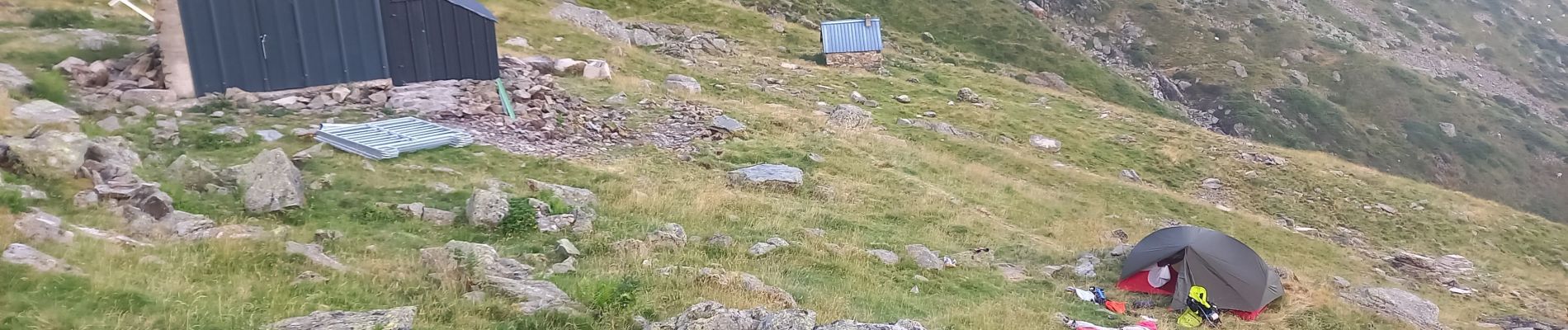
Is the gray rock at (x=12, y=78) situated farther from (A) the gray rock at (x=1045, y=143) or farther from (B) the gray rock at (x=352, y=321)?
(A) the gray rock at (x=1045, y=143)

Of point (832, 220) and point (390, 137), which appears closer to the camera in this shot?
point (390, 137)

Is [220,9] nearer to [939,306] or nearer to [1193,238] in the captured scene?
[939,306]

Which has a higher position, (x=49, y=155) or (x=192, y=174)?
(x=49, y=155)

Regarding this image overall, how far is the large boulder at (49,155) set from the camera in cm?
905

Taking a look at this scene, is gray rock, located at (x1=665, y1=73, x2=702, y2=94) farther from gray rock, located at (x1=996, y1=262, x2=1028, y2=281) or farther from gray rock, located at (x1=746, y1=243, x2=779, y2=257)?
gray rock, located at (x1=746, y1=243, x2=779, y2=257)

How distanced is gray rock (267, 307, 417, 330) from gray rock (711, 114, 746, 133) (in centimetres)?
1338

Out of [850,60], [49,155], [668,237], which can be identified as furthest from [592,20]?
[49,155]

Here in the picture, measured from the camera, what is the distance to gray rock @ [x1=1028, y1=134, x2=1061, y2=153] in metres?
26.9

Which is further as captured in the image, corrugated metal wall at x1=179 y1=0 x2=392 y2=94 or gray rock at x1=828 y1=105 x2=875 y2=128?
gray rock at x1=828 y1=105 x2=875 y2=128

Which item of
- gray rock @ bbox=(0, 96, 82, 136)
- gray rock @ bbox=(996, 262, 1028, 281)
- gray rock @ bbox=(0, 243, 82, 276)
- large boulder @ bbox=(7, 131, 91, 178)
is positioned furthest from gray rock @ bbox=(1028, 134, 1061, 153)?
gray rock @ bbox=(0, 243, 82, 276)

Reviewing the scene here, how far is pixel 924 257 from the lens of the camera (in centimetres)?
1257

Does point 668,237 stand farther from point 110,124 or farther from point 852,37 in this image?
point 852,37

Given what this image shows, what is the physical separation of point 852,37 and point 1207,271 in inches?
924

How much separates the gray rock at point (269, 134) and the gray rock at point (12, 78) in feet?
11.6
